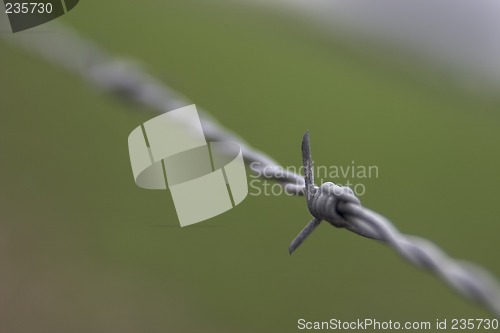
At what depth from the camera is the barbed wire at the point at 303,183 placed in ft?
0.96

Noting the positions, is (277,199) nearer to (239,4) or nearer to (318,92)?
(318,92)

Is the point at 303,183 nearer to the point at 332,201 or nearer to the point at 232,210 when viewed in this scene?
the point at 332,201

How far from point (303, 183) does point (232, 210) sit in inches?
26.7

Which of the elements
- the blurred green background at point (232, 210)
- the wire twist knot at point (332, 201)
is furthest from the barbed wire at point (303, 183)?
the blurred green background at point (232, 210)

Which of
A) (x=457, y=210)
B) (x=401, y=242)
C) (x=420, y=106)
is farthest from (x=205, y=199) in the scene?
(x=420, y=106)

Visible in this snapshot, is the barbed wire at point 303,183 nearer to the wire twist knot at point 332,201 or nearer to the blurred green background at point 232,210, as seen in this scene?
the wire twist knot at point 332,201

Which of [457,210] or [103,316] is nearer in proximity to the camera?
[103,316]

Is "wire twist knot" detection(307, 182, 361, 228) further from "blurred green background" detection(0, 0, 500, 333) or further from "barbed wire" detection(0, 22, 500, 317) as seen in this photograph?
"blurred green background" detection(0, 0, 500, 333)

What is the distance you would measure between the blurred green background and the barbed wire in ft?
1.29

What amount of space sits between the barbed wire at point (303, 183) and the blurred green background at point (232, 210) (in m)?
0.39

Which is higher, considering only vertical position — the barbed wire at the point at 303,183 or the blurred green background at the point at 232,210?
the barbed wire at the point at 303,183

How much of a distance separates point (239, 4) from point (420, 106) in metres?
0.53

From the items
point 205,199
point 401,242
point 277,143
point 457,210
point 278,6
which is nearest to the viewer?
point 401,242

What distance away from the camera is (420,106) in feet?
4.59
